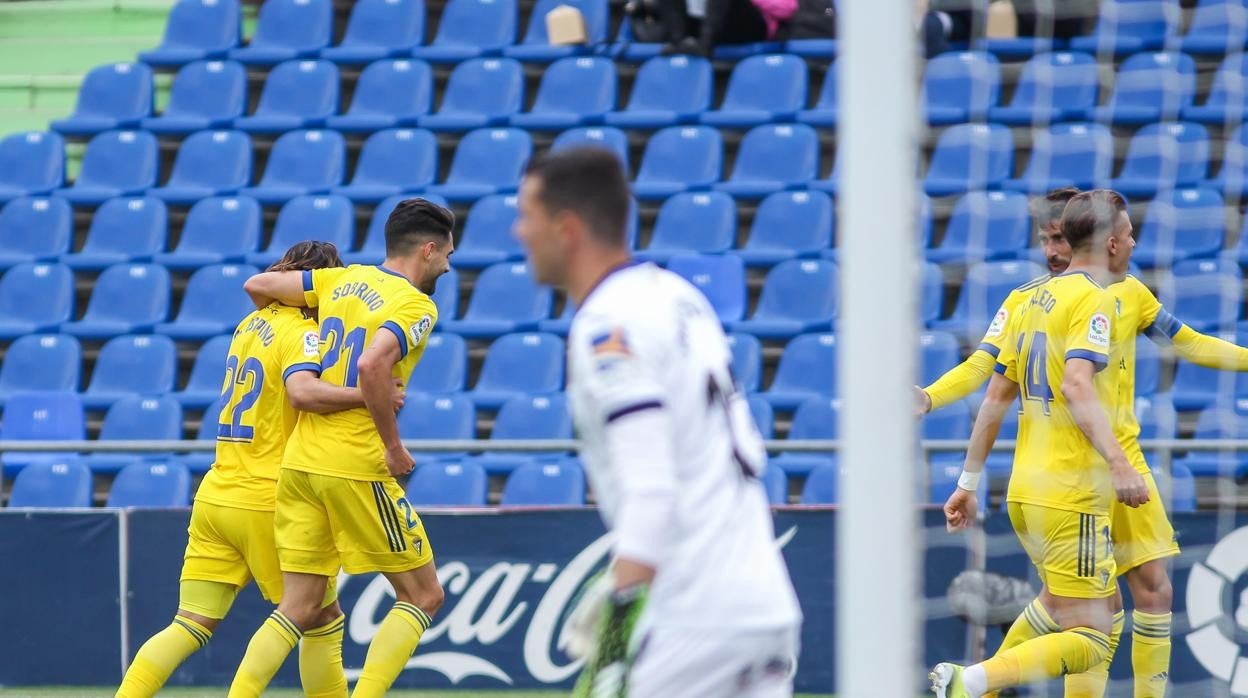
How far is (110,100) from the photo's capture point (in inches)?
496

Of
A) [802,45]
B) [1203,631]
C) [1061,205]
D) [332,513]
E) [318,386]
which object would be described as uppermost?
[802,45]

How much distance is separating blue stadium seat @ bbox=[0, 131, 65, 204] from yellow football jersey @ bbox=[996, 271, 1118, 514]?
28.1 ft

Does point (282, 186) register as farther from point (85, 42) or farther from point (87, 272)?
point (85, 42)

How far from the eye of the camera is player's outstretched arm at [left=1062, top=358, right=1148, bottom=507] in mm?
5539

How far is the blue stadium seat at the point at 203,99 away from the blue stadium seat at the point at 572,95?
7.74 ft

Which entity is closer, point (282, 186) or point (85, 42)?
point (282, 186)

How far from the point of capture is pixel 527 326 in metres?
10.4

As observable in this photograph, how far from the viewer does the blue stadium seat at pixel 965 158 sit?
1013 centimetres


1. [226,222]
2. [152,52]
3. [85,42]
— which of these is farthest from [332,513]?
[85,42]

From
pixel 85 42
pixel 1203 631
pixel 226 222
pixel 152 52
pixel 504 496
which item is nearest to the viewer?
pixel 1203 631

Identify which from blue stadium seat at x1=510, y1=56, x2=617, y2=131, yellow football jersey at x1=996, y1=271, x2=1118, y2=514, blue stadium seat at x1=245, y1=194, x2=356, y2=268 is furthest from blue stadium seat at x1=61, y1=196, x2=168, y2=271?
yellow football jersey at x1=996, y1=271, x2=1118, y2=514

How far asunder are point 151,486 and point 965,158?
554 cm

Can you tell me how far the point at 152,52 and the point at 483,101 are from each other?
303 cm

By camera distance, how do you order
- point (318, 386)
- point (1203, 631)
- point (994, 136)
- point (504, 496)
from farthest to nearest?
point (994, 136) < point (504, 496) < point (1203, 631) < point (318, 386)
